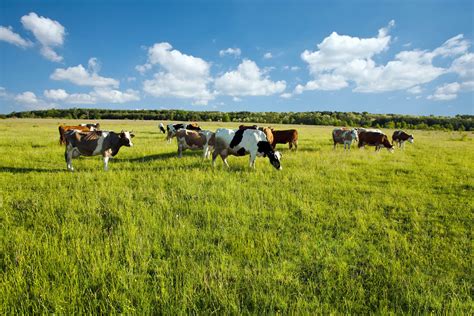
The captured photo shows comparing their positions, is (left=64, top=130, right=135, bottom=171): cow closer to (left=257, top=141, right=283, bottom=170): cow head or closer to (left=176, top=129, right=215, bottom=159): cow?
(left=176, top=129, right=215, bottom=159): cow

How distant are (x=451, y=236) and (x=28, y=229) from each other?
8.32m

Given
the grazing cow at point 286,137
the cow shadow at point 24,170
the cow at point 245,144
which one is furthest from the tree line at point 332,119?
the cow shadow at point 24,170

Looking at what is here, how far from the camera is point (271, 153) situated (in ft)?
35.1

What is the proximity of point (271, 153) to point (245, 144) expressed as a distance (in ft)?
4.02

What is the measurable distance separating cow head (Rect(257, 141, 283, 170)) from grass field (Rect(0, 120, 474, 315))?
244 cm

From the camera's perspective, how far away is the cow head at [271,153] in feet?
34.8

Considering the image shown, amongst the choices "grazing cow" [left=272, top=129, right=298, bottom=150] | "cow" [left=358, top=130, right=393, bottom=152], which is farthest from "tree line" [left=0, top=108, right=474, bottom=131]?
"grazing cow" [left=272, top=129, right=298, bottom=150]

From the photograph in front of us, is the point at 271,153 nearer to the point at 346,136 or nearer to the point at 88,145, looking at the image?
the point at 88,145

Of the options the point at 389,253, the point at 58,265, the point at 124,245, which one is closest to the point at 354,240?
the point at 389,253

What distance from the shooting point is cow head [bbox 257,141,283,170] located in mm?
10617

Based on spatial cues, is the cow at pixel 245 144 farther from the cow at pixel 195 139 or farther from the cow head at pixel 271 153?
the cow at pixel 195 139

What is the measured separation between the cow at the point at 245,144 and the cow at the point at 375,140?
42.3 feet

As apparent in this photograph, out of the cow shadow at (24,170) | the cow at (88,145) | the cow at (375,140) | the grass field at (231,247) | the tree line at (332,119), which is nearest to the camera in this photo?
the grass field at (231,247)

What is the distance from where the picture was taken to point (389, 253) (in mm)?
4285
